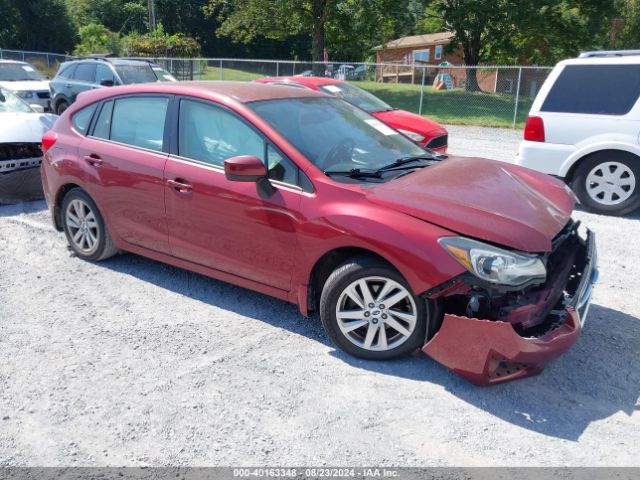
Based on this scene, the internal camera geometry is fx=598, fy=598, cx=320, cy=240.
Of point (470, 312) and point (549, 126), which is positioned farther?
point (549, 126)

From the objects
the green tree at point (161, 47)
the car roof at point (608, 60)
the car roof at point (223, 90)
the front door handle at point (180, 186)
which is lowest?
the front door handle at point (180, 186)

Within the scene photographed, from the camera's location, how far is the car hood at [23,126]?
24.4ft

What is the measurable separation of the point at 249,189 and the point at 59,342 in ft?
5.49

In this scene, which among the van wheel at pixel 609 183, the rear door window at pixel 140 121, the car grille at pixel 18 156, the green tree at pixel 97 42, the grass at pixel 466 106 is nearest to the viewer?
the rear door window at pixel 140 121

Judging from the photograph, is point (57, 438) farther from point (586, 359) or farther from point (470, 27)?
point (470, 27)

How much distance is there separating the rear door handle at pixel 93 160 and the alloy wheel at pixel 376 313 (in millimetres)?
2586

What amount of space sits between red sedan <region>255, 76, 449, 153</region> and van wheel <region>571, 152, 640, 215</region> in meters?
2.29

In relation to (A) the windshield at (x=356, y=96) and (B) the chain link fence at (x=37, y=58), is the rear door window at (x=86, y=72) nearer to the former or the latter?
(A) the windshield at (x=356, y=96)

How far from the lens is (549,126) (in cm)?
749

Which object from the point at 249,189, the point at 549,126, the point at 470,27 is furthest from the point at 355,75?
the point at 249,189

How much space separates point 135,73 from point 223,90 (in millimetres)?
11181

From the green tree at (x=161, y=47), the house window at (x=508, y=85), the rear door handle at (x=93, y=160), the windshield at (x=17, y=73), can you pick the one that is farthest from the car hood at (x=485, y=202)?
the green tree at (x=161, y=47)

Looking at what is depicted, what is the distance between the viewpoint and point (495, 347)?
130 inches

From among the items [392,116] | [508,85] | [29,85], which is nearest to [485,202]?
[392,116]
